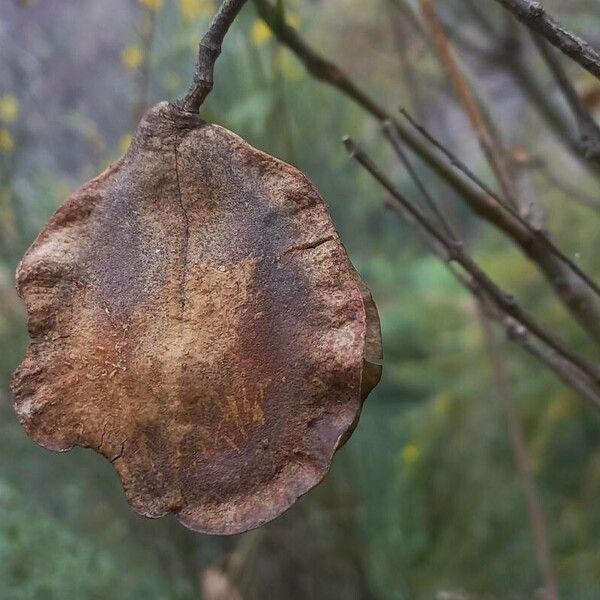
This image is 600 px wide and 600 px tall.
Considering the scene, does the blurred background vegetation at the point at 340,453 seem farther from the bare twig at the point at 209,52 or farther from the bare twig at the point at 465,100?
the bare twig at the point at 209,52

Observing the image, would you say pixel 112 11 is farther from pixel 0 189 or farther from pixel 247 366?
pixel 247 366

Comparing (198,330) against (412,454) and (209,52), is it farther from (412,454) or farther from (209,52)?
(412,454)

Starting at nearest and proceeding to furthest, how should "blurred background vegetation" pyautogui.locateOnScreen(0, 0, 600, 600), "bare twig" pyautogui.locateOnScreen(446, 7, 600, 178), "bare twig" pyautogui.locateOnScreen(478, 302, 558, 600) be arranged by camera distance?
"bare twig" pyautogui.locateOnScreen(478, 302, 558, 600)
"bare twig" pyautogui.locateOnScreen(446, 7, 600, 178)
"blurred background vegetation" pyautogui.locateOnScreen(0, 0, 600, 600)

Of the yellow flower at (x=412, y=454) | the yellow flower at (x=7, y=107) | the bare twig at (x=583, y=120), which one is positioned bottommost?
the yellow flower at (x=412, y=454)

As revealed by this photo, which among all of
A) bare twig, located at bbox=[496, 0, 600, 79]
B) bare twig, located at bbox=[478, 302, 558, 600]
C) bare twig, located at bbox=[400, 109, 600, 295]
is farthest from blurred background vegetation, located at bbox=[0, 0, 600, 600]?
bare twig, located at bbox=[496, 0, 600, 79]

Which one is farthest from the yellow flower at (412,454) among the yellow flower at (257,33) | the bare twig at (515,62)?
the yellow flower at (257,33)

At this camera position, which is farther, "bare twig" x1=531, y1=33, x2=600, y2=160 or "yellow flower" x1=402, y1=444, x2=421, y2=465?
"yellow flower" x1=402, y1=444, x2=421, y2=465

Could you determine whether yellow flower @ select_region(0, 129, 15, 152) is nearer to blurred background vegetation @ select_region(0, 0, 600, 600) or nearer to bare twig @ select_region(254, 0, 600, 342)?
blurred background vegetation @ select_region(0, 0, 600, 600)
